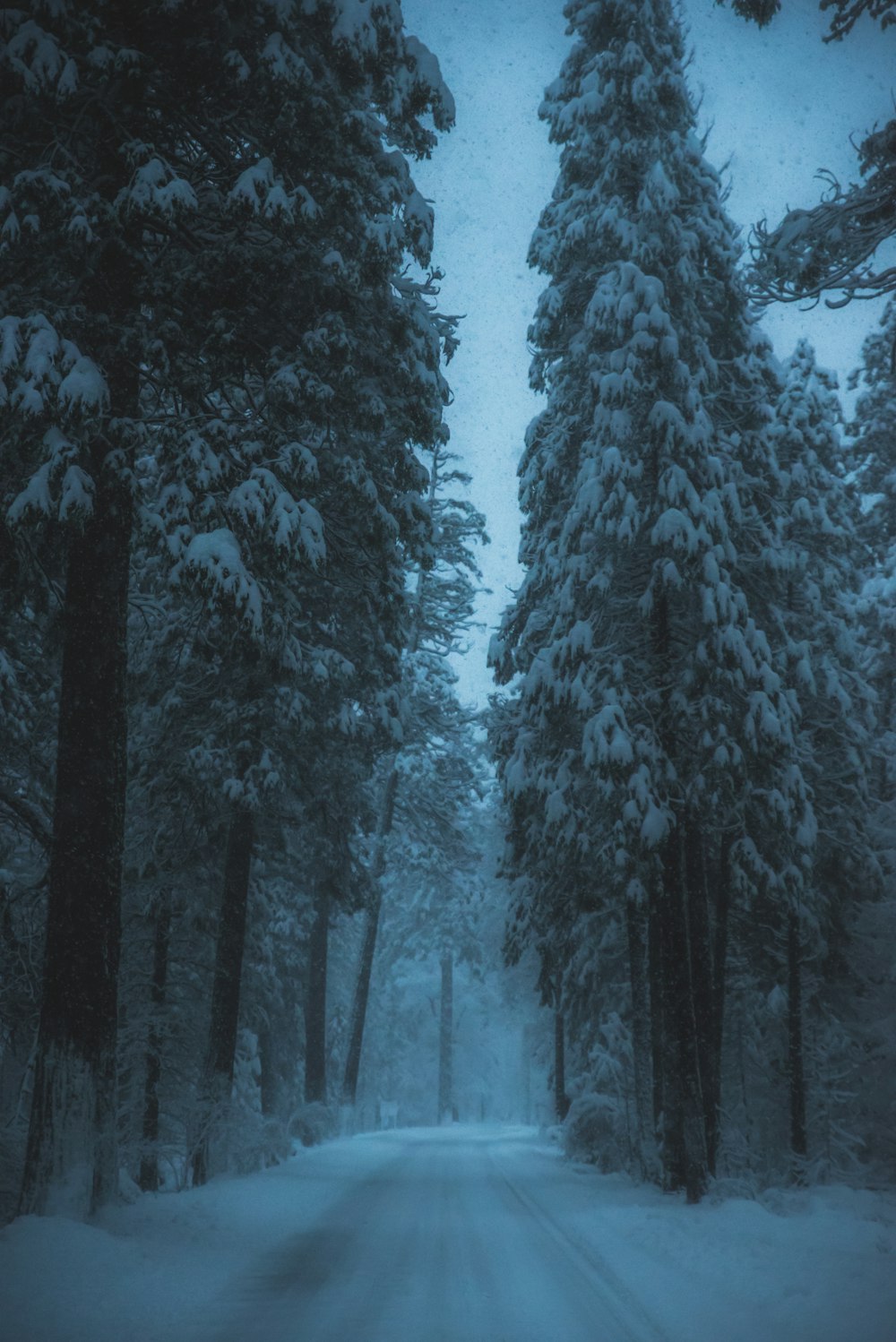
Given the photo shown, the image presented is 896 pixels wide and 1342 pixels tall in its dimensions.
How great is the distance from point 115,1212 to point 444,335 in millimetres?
10235

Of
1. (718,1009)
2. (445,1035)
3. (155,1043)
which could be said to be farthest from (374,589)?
(445,1035)

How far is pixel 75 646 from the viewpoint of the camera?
8.44m

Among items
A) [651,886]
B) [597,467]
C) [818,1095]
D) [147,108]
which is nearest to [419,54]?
[147,108]

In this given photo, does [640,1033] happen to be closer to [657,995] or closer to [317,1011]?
[657,995]

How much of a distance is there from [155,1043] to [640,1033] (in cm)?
865

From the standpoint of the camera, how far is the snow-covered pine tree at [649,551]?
40.9 ft

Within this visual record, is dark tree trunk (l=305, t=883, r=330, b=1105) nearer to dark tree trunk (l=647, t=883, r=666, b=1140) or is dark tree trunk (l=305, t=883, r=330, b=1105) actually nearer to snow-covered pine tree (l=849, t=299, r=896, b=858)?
dark tree trunk (l=647, t=883, r=666, b=1140)

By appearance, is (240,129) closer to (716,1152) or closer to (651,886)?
(651,886)

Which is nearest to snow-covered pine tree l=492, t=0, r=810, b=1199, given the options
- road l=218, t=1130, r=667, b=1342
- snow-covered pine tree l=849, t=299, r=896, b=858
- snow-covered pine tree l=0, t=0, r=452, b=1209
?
road l=218, t=1130, r=667, b=1342

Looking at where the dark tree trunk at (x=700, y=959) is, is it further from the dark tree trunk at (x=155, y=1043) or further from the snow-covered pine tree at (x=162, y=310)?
the dark tree trunk at (x=155, y=1043)

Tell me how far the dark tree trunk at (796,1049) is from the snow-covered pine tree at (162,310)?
12.0 meters

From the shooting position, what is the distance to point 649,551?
13.7 metres

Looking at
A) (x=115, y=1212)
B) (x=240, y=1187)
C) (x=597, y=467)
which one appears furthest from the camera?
(x=597, y=467)

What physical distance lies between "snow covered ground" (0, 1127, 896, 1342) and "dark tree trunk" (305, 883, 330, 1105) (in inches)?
462
